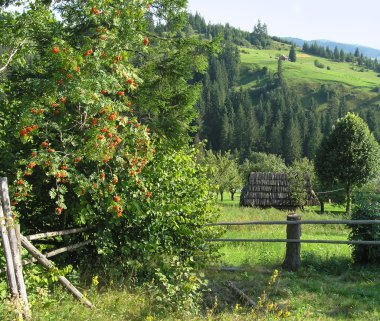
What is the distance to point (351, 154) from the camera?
111 feet

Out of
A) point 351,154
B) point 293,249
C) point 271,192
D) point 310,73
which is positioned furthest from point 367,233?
point 310,73

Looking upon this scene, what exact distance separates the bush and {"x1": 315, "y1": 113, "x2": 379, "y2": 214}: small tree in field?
25533 millimetres

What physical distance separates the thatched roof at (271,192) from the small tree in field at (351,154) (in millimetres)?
2608

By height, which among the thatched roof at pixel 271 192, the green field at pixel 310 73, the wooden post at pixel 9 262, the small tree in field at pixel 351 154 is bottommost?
the thatched roof at pixel 271 192

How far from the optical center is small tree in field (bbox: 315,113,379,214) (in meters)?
33.8

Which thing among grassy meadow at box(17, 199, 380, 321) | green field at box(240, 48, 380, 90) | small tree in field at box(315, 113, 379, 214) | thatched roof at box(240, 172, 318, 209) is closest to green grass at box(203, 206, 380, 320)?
grassy meadow at box(17, 199, 380, 321)

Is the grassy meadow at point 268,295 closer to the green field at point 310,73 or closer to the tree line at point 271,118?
the tree line at point 271,118

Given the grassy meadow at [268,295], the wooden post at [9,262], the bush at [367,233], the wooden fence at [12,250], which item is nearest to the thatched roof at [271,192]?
the grassy meadow at [268,295]

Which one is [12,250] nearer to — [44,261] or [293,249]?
[44,261]

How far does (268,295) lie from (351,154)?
28.8 metres

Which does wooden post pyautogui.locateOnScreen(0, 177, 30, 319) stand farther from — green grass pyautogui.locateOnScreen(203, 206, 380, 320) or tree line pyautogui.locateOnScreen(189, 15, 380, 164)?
tree line pyautogui.locateOnScreen(189, 15, 380, 164)

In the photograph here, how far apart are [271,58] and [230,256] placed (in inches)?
7733

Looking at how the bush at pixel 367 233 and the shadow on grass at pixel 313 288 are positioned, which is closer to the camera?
the shadow on grass at pixel 313 288

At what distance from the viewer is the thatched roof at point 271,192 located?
3362cm
